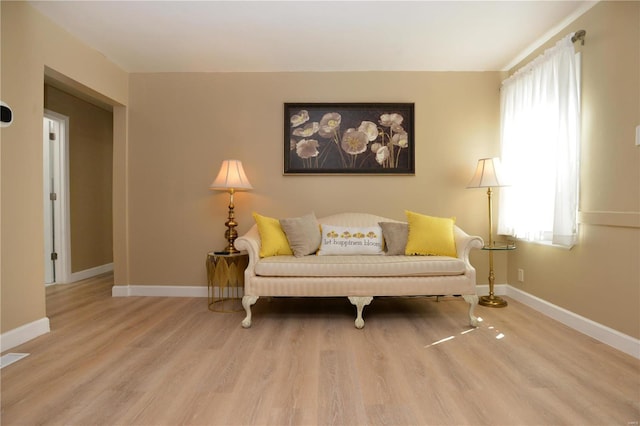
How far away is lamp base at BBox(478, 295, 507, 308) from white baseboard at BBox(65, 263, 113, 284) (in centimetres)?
498

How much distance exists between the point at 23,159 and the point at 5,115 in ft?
1.06

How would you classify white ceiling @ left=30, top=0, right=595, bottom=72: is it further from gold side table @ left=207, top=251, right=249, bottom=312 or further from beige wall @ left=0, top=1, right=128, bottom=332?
gold side table @ left=207, top=251, right=249, bottom=312

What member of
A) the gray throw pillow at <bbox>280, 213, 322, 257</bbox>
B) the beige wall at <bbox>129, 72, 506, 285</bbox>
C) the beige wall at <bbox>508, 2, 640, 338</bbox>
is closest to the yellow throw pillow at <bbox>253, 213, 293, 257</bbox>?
the gray throw pillow at <bbox>280, 213, 322, 257</bbox>

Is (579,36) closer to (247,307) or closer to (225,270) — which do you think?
(247,307)

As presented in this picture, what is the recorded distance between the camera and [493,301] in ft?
11.1

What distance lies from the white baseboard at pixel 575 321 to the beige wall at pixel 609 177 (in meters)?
0.05

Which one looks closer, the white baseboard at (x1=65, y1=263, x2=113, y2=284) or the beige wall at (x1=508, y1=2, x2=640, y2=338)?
the beige wall at (x1=508, y1=2, x2=640, y2=338)

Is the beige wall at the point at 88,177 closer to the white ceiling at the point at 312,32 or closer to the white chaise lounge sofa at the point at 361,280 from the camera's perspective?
the white ceiling at the point at 312,32

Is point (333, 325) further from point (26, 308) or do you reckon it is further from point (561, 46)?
point (561, 46)

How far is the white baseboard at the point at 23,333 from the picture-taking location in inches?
91.4

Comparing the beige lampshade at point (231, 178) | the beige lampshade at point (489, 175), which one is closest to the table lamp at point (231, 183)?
the beige lampshade at point (231, 178)

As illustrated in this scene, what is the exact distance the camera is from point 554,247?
118 inches

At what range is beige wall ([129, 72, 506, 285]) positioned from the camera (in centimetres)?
→ 377

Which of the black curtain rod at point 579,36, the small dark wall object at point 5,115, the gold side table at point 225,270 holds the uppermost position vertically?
the black curtain rod at point 579,36
